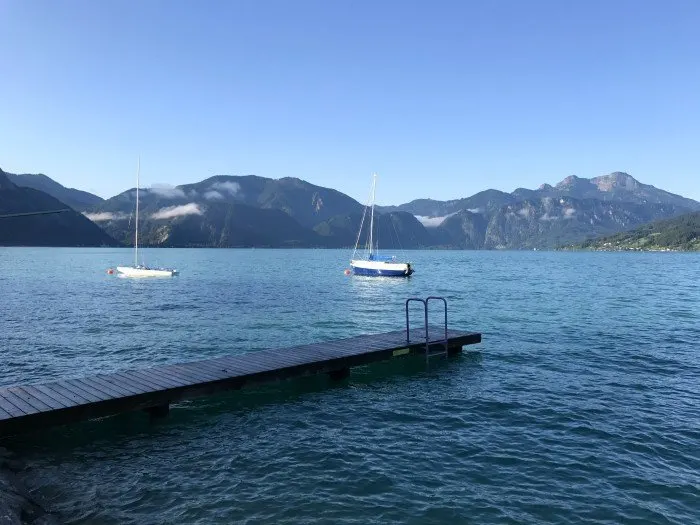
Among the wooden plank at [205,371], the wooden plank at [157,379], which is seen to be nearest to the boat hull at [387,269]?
the wooden plank at [205,371]

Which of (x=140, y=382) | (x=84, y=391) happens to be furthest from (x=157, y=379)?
(x=84, y=391)

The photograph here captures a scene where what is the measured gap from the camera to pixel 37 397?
16188 millimetres

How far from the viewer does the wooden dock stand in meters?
15.2

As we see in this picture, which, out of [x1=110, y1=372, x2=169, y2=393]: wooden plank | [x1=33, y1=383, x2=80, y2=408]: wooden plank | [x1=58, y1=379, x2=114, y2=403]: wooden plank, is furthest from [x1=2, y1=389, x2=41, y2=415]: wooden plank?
[x1=110, y1=372, x2=169, y2=393]: wooden plank

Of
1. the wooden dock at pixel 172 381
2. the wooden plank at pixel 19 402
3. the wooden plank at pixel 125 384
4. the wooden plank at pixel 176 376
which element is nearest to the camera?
the wooden plank at pixel 19 402

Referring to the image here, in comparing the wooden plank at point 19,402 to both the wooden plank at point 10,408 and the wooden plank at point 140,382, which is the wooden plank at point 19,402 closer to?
the wooden plank at point 10,408

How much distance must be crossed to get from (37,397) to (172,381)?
14.1 ft

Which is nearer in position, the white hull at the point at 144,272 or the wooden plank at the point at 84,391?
the wooden plank at the point at 84,391

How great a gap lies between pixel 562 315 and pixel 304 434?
121ft

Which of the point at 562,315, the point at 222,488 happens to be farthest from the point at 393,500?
the point at 562,315

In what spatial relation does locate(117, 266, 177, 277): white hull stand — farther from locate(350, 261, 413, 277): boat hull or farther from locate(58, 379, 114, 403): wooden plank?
locate(58, 379, 114, 403): wooden plank

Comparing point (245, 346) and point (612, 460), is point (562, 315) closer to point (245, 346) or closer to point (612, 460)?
point (245, 346)

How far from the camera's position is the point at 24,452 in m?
14.6

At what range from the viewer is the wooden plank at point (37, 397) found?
599 inches
